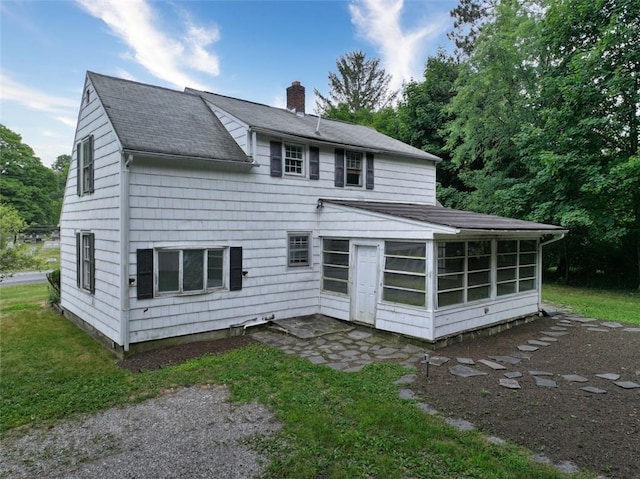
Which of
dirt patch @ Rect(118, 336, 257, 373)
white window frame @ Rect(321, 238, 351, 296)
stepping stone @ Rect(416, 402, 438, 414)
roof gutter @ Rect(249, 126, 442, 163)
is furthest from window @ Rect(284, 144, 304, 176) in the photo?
stepping stone @ Rect(416, 402, 438, 414)

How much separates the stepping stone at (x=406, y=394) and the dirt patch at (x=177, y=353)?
141 inches

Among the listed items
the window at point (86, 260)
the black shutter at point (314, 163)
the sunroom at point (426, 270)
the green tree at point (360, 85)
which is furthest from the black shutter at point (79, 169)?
the green tree at point (360, 85)

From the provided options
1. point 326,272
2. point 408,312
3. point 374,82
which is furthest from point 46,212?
point 408,312

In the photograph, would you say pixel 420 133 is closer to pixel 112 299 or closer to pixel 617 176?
pixel 617 176

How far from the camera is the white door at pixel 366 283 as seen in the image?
872 cm

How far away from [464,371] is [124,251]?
639 centimetres

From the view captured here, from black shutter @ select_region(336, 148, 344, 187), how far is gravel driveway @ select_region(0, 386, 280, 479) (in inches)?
265

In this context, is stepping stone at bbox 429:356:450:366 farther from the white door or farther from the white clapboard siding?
the white clapboard siding

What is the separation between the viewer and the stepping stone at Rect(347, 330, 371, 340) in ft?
27.2

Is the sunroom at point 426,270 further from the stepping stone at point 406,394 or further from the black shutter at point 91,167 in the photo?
the black shutter at point 91,167

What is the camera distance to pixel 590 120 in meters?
13.7

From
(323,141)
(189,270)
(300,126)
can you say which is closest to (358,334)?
(189,270)

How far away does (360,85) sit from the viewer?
34719 mm

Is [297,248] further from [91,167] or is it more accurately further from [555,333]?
[555,333]
